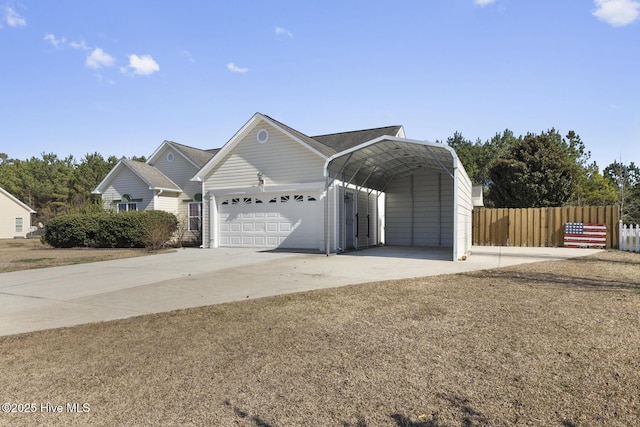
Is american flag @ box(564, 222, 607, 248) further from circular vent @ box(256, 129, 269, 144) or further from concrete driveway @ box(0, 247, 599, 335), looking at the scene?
circular vent @ box(256, 129, 269, 144)

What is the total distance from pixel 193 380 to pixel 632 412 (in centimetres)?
335

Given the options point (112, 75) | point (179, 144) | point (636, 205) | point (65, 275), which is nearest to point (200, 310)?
point (65, 275)

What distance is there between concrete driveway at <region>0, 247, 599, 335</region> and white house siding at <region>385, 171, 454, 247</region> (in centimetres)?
655

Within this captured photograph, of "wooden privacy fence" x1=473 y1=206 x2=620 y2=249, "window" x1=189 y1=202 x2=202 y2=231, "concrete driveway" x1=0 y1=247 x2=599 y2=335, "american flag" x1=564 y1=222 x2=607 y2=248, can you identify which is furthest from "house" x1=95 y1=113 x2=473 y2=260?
"american flag" x1=564 y1=222 x2=607 y2=248

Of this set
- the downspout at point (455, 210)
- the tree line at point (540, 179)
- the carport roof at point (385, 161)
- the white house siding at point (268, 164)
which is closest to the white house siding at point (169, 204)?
the white house siding at point (268, 164)

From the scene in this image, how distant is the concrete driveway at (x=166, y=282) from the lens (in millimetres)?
5957

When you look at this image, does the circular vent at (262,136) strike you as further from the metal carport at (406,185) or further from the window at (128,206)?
the window at (128,206)

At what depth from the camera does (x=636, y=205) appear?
2439 cm

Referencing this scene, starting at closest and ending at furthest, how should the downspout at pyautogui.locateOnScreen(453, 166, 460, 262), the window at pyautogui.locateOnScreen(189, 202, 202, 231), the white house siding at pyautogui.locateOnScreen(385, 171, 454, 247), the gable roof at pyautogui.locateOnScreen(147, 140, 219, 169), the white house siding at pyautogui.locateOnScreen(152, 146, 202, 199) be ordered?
the downspout at pyautogui.locateOnScreen(453, 166, 460, 262) → the white house siding at pyautogui.locateOnScreen(385, 171, 454, 247) → the window at pyautogui.locateOnScreen(189, 202, 202, 231) → the gable roof at pyautogui.locateOnScreen(147, 140, 219, 169) → the white house siding at pyautogui.locateOnScreen(152, 146, 202, 199)

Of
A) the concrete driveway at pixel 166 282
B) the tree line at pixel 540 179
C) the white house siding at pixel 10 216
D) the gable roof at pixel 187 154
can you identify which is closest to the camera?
the concrete driveway at pixel 166 282

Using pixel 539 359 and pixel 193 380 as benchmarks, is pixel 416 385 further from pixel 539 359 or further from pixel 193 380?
pixel 193 380

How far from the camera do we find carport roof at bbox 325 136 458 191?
12273mm

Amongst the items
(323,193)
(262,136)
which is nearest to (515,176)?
(323,193)

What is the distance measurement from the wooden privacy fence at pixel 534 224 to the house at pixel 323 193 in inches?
69.3
